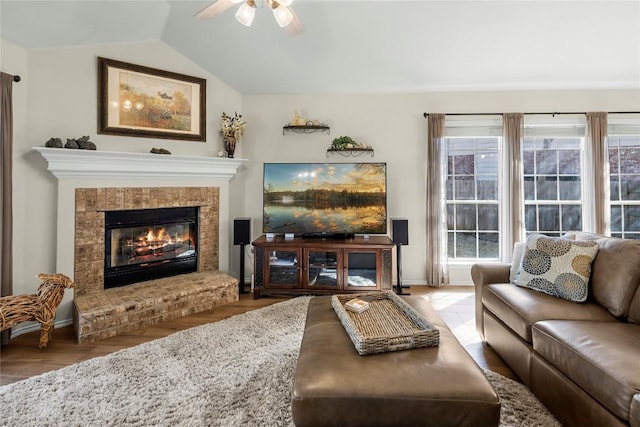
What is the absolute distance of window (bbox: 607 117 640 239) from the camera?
400cm

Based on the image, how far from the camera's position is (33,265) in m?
2.80

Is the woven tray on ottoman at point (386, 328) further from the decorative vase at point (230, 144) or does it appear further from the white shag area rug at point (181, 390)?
the decorative vase at point (230, 144)

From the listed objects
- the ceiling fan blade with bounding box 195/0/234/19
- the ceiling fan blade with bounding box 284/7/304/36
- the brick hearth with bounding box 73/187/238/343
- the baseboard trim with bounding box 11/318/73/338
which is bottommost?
the baseboard trim with bounding box 11/318/73/338

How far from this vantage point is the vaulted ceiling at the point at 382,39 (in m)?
2.83

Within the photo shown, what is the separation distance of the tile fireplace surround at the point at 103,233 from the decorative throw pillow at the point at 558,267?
2842mm

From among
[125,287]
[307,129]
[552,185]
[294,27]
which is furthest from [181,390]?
[552,185]

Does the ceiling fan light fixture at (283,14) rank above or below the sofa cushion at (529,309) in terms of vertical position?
above

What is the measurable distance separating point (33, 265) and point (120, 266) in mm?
685

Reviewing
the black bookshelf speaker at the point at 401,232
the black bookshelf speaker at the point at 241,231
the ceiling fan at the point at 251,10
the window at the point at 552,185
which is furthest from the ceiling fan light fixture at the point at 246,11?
the window at the point at 552,185

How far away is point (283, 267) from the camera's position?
3.66 metres

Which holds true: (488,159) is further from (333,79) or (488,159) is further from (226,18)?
(226,18)

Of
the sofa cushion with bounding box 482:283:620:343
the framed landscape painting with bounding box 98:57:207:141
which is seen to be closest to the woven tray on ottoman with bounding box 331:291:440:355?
the sofa cushion with bounding box 482:283:620:343

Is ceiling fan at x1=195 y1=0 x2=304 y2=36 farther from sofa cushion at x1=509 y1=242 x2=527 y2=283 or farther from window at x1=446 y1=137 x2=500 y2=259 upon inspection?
window at x1=446 y1=137 x2=500 y2=259

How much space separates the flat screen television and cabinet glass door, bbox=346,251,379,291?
0.36m
